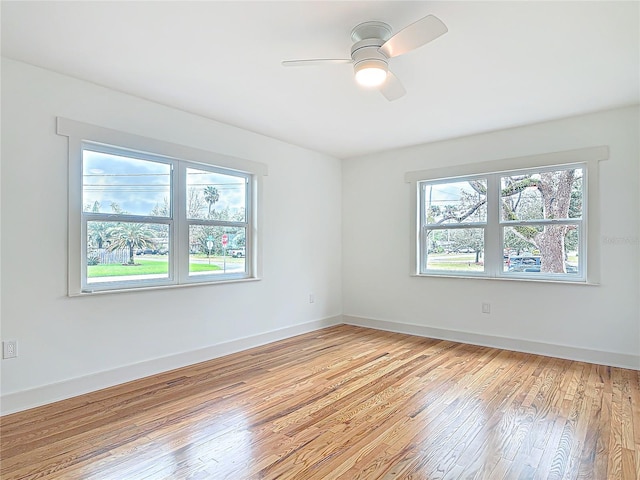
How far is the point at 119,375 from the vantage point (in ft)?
10.4

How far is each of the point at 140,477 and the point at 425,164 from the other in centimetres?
435

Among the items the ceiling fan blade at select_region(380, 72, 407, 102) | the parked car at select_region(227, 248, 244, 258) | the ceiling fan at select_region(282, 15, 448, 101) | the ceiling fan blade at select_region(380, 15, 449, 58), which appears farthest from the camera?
the parked car at select_region(227, 248, 244, 258)

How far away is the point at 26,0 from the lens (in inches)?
79.5

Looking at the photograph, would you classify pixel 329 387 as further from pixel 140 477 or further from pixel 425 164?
pixel 425 164

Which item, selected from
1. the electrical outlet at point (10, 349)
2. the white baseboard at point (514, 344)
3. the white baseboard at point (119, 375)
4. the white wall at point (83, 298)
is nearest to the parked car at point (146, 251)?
the white wall at point (83, 298)

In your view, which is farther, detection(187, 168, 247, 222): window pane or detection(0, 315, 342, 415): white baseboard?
detection(187, 168, 247, 222): window pane

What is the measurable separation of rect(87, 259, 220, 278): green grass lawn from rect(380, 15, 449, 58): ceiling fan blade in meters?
2.71

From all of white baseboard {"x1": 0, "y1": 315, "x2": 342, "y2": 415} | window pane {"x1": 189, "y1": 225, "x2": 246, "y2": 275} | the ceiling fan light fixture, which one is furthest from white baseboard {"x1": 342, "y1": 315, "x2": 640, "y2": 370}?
the ceiling fan light fixture

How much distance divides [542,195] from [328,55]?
2.93 meters

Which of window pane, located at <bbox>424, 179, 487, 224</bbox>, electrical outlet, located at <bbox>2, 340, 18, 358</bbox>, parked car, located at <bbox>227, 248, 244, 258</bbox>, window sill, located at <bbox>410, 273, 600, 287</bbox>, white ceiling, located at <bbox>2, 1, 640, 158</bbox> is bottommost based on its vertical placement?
electrical outlet, located at <bbox>2, 340, 18, 358</bbox>

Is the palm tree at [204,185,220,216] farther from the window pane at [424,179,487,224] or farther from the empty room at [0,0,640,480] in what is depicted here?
the window pane at [424,179,487,224]

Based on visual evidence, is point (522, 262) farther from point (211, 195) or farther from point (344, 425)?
point (211, 195)

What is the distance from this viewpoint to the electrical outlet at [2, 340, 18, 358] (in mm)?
2596

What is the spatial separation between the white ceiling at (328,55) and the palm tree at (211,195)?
29.2 inches
